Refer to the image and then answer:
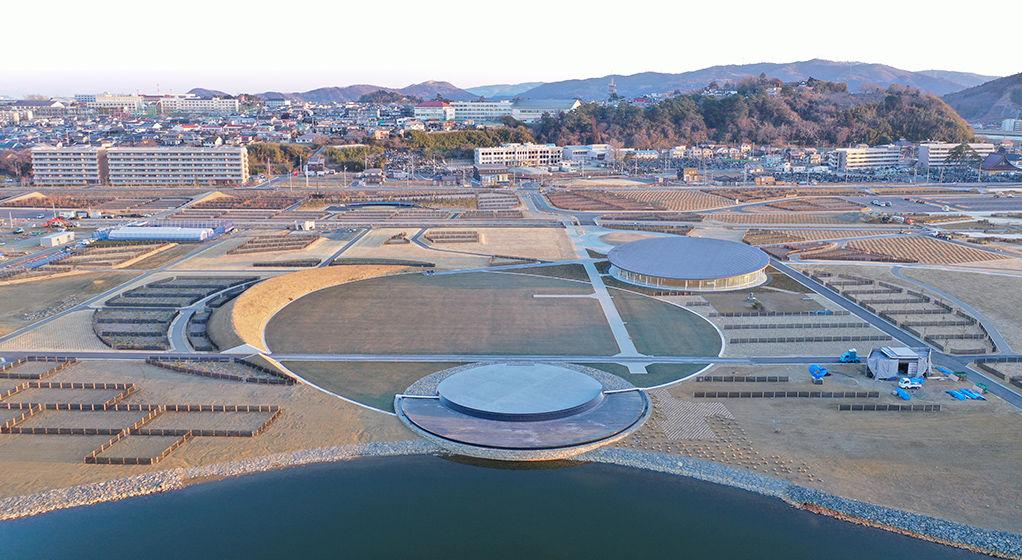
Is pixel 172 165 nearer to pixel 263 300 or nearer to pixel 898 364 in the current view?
pixel 263 300

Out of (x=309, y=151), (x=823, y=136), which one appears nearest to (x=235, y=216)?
(x=309, y=151)

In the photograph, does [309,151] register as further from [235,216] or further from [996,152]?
[996,152]

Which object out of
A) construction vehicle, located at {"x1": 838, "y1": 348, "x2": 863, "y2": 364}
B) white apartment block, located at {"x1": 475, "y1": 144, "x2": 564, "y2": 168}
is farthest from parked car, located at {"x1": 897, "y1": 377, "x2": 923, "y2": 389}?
white apartment block, located at {"x1": 475, "y1": 144, "x2": 564, "y2": 168}

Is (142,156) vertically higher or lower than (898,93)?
lower

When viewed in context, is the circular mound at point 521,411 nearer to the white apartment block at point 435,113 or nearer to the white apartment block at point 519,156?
the white apartment block at point 519,156

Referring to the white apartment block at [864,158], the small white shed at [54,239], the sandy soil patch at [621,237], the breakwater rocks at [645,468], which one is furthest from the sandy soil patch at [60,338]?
the white apartment block at [864,158]

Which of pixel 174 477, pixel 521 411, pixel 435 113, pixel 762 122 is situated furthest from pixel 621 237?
pixel 435 113
